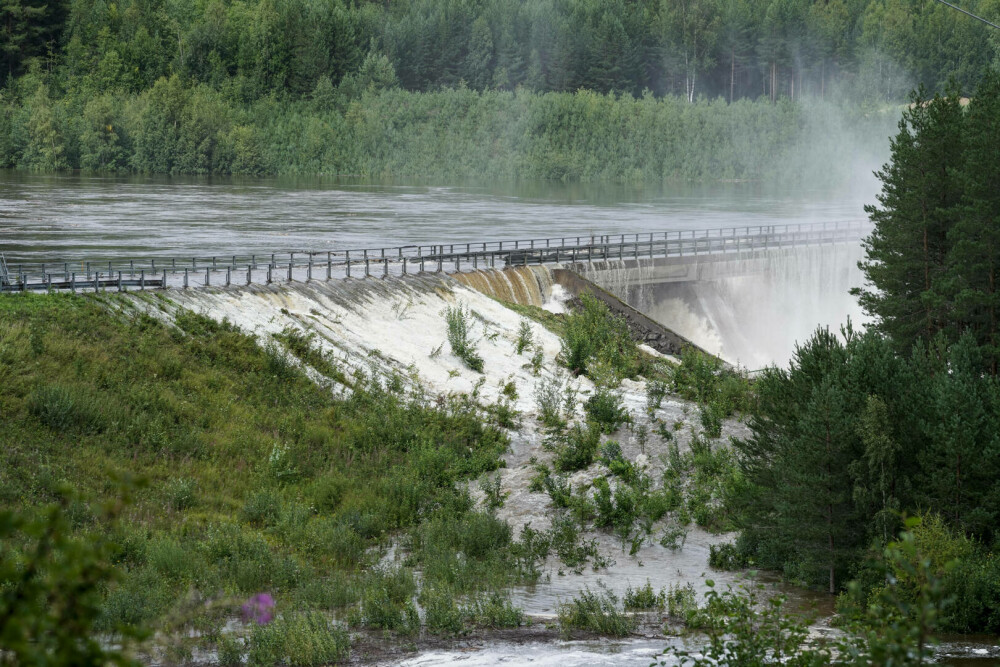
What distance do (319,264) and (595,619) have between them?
26644mm

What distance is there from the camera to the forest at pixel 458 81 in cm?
13562

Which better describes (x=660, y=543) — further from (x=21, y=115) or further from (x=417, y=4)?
(x=417, y=4)

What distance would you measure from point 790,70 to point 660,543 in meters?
148

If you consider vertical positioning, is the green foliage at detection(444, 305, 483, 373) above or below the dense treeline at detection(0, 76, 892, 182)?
below

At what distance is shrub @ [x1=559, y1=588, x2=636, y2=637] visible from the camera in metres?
19.5

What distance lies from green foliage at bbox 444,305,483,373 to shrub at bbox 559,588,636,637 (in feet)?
56.9

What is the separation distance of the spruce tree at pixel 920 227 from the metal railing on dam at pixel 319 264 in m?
17.0

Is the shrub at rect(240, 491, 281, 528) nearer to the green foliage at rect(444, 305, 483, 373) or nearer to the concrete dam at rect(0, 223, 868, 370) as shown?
the concrete dam at rect(0, 223, 868, 370)

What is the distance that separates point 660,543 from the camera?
25.5 m

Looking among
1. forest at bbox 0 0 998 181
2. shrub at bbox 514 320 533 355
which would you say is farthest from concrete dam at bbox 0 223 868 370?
forest at bbox 0 0 998 181

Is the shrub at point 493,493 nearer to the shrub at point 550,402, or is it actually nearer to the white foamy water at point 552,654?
the shrub at point 550,402

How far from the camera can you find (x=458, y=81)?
15688 cm

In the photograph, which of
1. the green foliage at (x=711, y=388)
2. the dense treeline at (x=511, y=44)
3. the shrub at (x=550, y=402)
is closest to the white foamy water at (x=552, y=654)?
the shrub at (x=550, y=402)

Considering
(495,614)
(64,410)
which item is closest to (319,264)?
(64,410)
